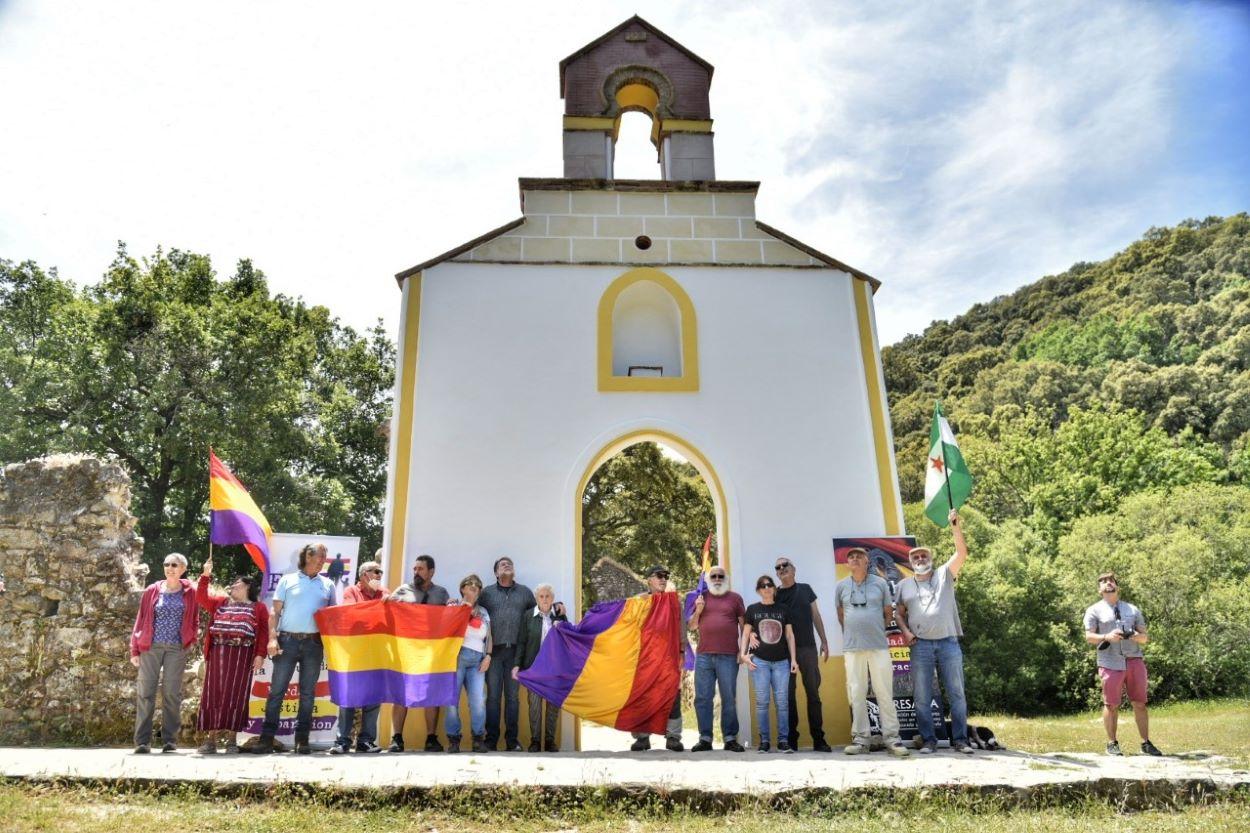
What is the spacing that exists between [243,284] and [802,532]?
22.9 m

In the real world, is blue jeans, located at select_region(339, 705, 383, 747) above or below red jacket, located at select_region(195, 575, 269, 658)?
below

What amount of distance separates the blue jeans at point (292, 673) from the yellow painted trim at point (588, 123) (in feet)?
23.8

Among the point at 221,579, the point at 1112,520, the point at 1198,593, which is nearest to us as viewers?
the point at 1198,593

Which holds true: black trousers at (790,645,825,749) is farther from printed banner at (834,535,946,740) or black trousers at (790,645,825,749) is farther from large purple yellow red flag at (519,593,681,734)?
large purple yellow red flag at (519,593,681,734)

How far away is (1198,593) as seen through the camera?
20547 millimetres

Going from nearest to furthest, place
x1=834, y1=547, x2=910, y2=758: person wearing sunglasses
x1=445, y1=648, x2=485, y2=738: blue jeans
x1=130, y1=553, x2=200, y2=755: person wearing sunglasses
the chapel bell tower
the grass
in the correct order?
x1=130, y1=553, x2=200, y2=755: person wearing sunglasses → x1=834, y1=547, x2=910, y2=758: person wearing sunglasses → x1=445, y1=648, x2=485, y2=738: blue jeans → the grass → the chapel bell tower

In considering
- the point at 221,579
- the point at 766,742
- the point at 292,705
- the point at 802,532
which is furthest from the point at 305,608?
the point at 221,579

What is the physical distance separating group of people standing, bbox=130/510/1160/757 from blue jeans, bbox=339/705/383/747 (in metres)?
0.01

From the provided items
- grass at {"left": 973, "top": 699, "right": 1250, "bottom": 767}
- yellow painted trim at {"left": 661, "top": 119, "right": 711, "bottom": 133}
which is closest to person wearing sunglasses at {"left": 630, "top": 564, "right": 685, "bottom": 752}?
grass at {"left": 973, "top": 699, "right": 1250, "bottom": 767}

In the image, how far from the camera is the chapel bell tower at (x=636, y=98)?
11.1 m

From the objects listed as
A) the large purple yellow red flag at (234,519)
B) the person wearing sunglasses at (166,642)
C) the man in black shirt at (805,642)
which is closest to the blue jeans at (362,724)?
the person wearing sunglasses at (166,642)

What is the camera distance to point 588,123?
36.6ft

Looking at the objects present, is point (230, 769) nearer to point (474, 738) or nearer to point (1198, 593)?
point (474, 738)

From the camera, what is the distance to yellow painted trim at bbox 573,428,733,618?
9.20 metres
